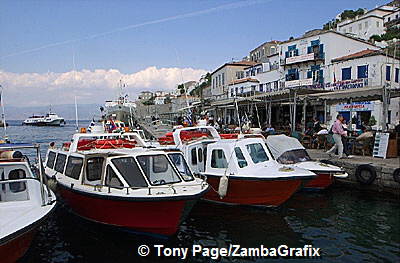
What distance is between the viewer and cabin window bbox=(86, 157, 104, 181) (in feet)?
31.0

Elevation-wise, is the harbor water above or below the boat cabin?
below

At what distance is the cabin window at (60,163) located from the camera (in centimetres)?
1109

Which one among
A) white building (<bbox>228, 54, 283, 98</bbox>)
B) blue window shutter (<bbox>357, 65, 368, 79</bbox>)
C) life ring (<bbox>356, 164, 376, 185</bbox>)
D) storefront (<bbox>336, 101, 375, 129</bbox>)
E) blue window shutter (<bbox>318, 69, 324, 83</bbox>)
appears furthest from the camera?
white building (<bbox>228, 54, 283, 98</bbox>)

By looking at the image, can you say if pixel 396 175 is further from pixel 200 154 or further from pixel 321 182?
pixel 200 154

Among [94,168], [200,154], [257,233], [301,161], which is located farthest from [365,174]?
[94,168]

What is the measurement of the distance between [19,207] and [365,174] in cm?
1216

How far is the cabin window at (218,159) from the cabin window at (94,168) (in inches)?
154

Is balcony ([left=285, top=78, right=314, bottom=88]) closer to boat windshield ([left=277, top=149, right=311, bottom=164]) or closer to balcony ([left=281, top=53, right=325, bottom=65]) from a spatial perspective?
balcony ([left=281, top=53, right=325, bottom=65])

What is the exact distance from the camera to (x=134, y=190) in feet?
26.5

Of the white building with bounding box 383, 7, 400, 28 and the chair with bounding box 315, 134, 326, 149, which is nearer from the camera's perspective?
the chair with bounding box 315, 134, 326, 149

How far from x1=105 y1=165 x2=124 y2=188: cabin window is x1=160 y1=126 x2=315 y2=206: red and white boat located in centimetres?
325

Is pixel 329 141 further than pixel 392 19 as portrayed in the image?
No

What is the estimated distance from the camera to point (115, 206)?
816 centimetres

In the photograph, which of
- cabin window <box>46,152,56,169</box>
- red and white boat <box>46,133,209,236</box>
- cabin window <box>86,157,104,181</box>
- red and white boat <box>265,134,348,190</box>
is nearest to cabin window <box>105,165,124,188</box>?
red and white boat <box>46,133,209,236</box>
